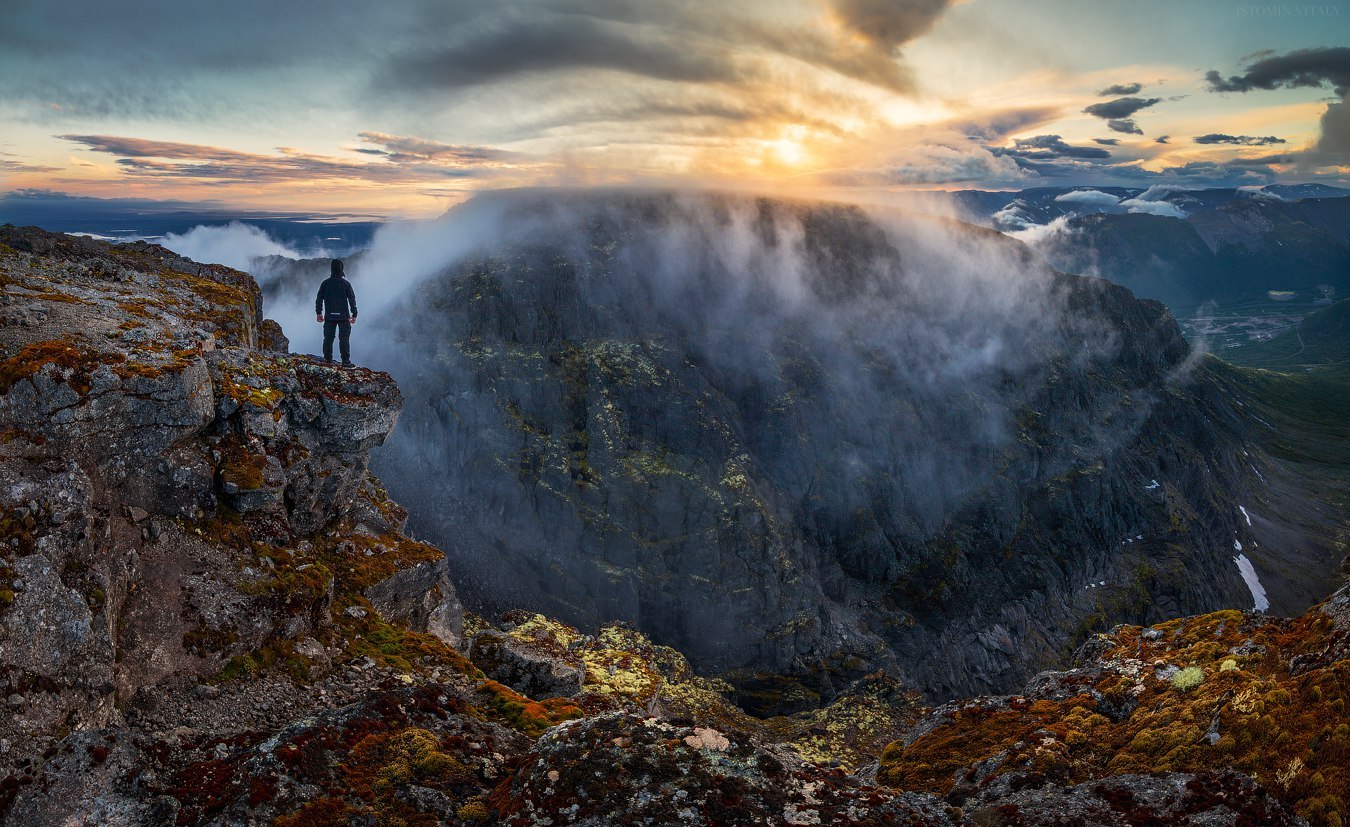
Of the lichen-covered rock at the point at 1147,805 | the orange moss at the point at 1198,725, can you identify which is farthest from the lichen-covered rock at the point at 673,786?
the orange moss at the point at 1198,725

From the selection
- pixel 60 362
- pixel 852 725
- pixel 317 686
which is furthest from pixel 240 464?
pixel 852 725

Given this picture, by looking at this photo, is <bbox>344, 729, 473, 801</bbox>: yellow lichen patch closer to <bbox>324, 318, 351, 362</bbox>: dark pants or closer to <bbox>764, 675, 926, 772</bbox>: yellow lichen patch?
<bbox>324, 318, 351, 362</bbox>: dark pants

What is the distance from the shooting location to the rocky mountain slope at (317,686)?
21484 mm

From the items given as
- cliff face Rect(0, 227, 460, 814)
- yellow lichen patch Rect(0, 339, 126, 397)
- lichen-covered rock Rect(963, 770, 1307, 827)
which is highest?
yellow lichen patch Rect(0, 339, 126, 397)

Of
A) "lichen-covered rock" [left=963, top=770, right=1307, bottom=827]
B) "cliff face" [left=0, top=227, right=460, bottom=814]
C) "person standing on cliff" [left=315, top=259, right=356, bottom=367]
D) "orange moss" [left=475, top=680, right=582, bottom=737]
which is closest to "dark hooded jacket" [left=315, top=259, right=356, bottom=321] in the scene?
"person standing on cliff" [left=315, top=259, right=356, bottom=367]

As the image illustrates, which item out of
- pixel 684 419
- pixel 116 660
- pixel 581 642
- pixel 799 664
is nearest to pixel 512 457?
pixel 684 419

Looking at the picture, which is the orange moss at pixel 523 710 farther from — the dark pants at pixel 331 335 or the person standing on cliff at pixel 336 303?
the dark pants at pixel 331 335

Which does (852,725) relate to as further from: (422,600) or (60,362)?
(60,362)

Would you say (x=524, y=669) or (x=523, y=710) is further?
(x=524, y=669)

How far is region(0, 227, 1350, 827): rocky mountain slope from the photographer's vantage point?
2148 cm

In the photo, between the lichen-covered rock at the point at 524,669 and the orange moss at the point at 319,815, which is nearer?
the orange moss at the point at 319,815

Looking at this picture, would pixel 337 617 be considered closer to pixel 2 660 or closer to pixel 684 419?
pixel 2 660

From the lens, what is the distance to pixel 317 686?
99.5ft

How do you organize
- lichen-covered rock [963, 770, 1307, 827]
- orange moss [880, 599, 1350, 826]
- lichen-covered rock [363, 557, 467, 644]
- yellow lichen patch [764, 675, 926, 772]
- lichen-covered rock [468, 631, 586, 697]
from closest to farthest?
lichen-covered rock [963, 770, 1307, 827] → orange moss [880, 599, 1350, 826] → lichen-covered rock [363, 557, 467, 644] → lichen-covered rock [468, 631, 586, 697] → yellow lichen patch [764, 675, 926, 772]
